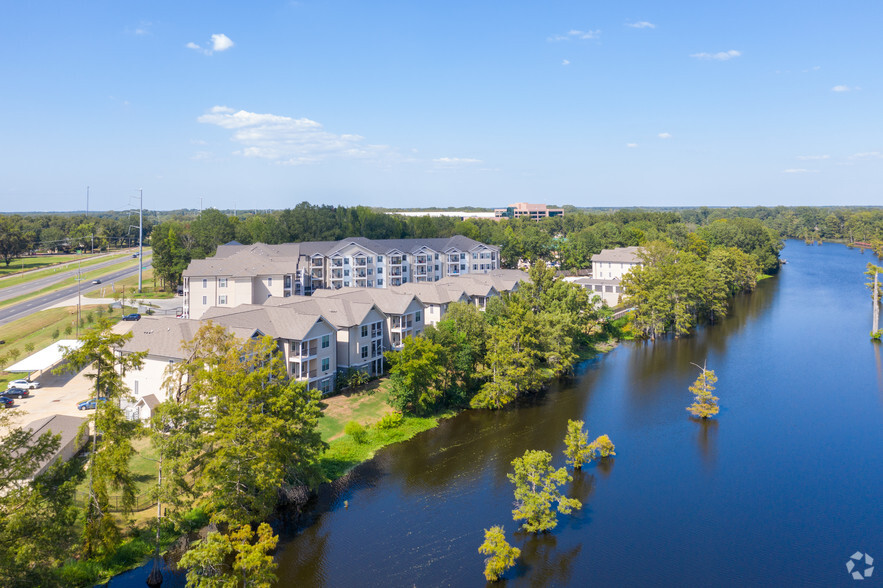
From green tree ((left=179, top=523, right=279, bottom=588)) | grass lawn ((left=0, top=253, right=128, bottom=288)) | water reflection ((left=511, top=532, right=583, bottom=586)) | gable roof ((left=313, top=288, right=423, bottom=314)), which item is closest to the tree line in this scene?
gable roof ((left=313, top=288, right=423, bottom=314))

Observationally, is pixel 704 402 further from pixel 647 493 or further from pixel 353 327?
pixel 353 327

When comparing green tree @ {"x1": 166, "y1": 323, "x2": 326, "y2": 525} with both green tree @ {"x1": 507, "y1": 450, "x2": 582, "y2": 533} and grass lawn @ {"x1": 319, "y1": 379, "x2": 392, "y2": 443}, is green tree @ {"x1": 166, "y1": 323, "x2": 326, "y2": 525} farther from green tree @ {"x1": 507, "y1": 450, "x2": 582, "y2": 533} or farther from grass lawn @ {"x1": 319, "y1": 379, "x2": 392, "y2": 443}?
green tree @ {"x1": 507, "y1": 450, "x2": 582, "y2": 533}

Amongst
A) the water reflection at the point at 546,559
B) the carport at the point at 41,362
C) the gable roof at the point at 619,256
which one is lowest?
the water reflection at the point at 546,559

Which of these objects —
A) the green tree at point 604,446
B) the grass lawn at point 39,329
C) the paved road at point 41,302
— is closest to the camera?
the green tree at point 604,446

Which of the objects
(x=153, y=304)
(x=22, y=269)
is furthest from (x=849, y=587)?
(x=22, y=269)

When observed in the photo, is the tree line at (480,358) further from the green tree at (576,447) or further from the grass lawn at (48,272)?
the grass lawn at (48,272)

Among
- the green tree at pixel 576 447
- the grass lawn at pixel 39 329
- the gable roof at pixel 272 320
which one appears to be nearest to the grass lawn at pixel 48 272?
the grass lawn at pixel 39 329

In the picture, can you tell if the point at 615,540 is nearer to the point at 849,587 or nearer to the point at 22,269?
the point at 849,587
